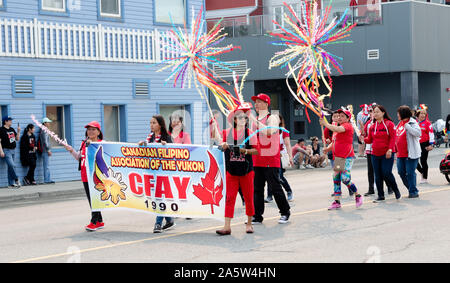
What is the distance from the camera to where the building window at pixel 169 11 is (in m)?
24.2

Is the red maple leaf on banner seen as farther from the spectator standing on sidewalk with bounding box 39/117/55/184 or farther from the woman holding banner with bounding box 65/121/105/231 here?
the spectator standing on sidewalk with bounding box 39/117/55/184

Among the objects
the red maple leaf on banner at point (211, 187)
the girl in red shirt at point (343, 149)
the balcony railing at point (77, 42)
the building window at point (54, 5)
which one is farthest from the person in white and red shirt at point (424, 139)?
the building window at point (54, 5)

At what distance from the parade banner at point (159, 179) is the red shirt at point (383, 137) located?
4.09 m

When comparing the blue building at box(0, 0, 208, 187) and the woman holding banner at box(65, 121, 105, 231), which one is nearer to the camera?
the woman holding banner at box(65, 121, 105, 231)

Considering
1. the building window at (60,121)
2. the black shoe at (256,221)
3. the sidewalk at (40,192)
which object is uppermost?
the building window at (60,121)

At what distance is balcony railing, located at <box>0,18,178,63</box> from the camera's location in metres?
20.2

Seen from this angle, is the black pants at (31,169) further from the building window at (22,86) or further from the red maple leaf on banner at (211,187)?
the red maple leaf on banner at (211,187)

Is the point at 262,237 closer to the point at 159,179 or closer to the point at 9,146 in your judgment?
the point at 159,179

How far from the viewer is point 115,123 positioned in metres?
23.4

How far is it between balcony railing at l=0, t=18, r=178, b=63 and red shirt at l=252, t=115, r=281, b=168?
911cm

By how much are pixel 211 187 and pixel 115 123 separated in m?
13.7

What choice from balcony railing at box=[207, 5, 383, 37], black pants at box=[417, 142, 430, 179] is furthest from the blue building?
balcony railing at box=[207, 5, 383, 37]

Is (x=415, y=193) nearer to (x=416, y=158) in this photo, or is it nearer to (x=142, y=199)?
(x=416, y=158)

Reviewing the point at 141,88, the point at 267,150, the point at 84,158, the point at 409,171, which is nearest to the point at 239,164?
the point at 267,150
